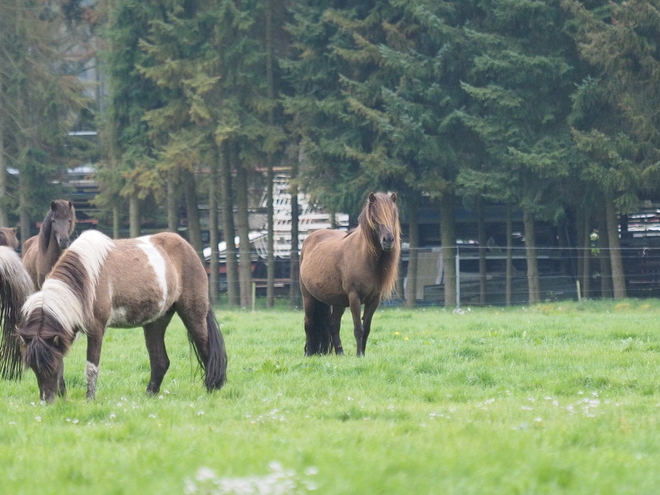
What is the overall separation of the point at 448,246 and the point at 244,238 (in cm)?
639

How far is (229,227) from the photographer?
30125 mm

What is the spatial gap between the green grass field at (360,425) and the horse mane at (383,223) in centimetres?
96

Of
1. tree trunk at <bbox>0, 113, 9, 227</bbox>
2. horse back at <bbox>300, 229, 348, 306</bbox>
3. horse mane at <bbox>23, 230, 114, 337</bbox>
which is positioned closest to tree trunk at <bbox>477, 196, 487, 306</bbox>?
horse back at <bbox>300, 229, 348, 306</bbox>

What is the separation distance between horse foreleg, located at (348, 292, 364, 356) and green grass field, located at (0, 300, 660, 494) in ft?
0.66

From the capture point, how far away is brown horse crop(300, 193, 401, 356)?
1148cm

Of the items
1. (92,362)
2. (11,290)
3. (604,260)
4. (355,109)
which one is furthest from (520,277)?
(92,362)

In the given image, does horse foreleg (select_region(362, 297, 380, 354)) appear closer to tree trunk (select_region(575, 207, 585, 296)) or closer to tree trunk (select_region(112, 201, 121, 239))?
tree trunk (select_region(575, 207, 585, 296))

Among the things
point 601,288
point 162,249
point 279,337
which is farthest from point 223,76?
point 162,249

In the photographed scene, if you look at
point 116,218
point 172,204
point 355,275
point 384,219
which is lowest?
point 355,275

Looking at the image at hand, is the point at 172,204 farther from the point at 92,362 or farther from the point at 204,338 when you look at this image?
the point at 92,362

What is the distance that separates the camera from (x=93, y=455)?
536 cm

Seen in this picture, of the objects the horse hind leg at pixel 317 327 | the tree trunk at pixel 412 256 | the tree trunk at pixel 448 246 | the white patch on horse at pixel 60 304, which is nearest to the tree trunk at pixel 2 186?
the tree trunk at pixel 412 256

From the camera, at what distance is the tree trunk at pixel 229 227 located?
28859 millimetres

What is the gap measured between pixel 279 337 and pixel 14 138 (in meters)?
23.2
